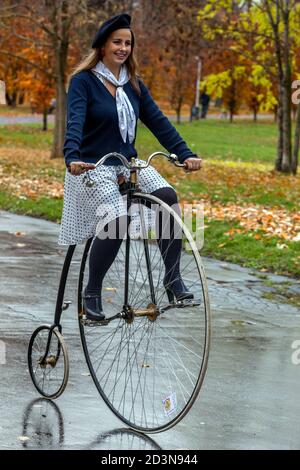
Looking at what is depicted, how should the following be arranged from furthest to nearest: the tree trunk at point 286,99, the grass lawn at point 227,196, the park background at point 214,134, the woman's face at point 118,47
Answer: the tree trunk at point 286,99, the park background at point 214,134, the grass lawn at point 227,196, the woman's face at point 118,47

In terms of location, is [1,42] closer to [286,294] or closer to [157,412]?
[286,294]

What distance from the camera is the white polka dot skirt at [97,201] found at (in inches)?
219

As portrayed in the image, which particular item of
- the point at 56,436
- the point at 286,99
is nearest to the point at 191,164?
the point at 56,436

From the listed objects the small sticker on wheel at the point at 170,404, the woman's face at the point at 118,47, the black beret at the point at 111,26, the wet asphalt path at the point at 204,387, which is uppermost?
the black beret at the point at 111,26

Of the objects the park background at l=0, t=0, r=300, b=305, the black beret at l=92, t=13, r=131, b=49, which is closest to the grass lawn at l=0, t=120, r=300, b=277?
the park background at l=0, t=0, r=300, b=305

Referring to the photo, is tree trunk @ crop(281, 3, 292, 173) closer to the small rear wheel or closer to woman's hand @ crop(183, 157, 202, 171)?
the small rear wheel

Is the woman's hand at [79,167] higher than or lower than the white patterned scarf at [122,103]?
lower

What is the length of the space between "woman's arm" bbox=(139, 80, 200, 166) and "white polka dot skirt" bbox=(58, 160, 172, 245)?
0.33 m

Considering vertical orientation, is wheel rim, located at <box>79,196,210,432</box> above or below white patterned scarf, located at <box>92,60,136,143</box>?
below

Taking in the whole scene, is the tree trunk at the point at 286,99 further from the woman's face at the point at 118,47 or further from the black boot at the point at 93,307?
the black boot at the point at 93,307

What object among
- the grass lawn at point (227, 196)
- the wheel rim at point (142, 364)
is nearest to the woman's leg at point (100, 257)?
the wheel rim at point (142, 364)

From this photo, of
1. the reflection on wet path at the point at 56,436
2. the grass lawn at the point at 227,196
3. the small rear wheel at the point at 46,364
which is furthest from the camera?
the grass lawn at the point at 227,196

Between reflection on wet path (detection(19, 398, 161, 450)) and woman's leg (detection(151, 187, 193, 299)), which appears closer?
reflection on wet path (detection(19, 398, 161, 450))

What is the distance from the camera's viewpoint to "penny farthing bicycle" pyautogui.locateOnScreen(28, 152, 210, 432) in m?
5.33
